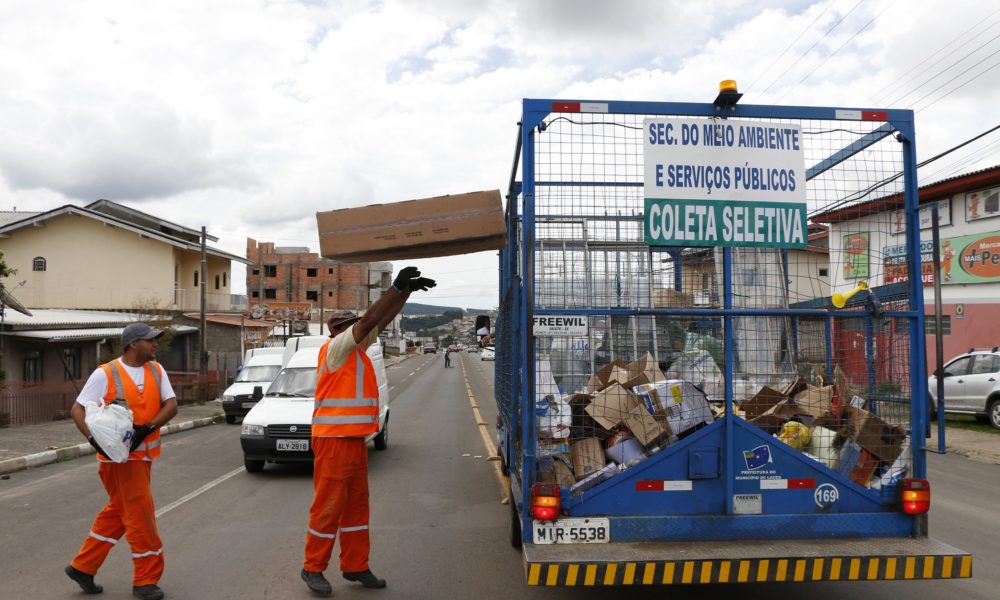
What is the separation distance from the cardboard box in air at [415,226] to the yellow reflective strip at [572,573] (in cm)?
217

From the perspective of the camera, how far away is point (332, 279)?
3371 inches

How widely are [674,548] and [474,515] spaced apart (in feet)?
12.6

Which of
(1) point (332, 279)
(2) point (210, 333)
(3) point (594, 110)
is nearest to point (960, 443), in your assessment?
(3) point (594, 110)

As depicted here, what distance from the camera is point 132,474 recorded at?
16.8 feet

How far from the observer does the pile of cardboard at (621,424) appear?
15.3 feet

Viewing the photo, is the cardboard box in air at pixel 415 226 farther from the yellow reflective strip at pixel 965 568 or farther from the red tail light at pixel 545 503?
the yellow reflective strip at pixel 965 568

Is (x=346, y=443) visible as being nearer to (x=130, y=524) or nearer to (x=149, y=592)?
(x=130, y=524)

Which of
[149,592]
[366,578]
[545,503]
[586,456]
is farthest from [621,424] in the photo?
[149,592]

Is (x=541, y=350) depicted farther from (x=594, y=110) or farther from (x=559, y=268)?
(x=594, y=110)

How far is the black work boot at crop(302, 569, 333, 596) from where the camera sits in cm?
519

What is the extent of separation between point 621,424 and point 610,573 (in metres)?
1.03

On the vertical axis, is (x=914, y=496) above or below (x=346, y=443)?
below

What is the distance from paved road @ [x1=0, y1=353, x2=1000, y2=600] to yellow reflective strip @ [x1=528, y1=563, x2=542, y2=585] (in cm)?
128

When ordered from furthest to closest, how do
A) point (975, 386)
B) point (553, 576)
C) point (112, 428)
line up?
1. point (975, 386)
2. point (112, 428)
3. point (553, 576)
